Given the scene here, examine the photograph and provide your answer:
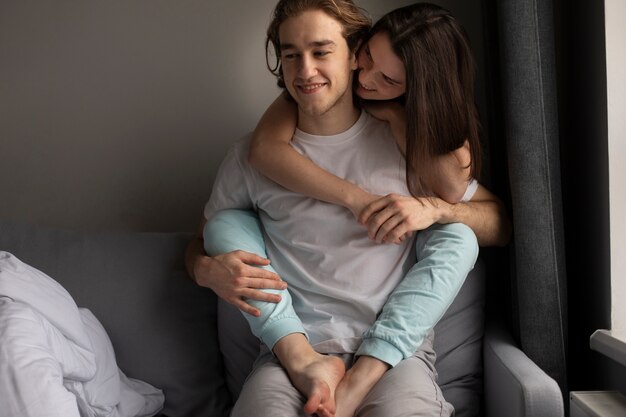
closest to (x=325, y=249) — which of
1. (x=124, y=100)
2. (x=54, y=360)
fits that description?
(x=54, y=360)

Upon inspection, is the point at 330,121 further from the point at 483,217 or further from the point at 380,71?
the point at 483,217

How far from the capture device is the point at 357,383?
1704 mm

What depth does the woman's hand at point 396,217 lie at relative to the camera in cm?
186

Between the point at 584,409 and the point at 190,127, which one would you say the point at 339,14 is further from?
the point at 584,409

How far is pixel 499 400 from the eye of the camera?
6.07 feet

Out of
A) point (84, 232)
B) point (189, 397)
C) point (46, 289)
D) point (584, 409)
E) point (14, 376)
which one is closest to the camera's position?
point (14, 376)

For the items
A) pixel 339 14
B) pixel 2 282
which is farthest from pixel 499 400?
pixel 2 282

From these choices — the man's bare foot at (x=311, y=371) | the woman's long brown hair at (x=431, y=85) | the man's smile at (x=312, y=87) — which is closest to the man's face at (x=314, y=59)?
the man's smile at (x=312, y=87)

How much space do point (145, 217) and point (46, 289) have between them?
0.76 m

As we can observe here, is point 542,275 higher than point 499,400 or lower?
higher

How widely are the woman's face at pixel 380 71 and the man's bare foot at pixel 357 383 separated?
63cm

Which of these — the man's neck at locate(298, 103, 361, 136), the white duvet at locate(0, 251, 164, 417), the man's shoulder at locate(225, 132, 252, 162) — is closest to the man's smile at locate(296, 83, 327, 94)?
the man's neck at locate(298, 103, 361, 136)

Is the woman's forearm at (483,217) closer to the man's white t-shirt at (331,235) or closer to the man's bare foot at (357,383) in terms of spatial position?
the man's white t-shirt at (331,235)

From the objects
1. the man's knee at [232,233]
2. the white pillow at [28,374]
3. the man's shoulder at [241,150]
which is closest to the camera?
the white pillow at [28,374]
